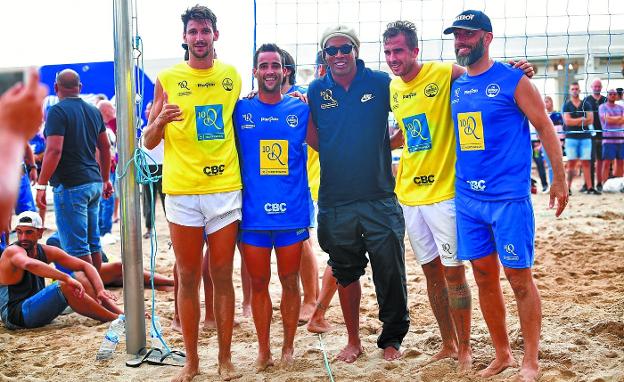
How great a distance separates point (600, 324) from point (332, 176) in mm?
1877

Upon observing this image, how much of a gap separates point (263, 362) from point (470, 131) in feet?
5.55

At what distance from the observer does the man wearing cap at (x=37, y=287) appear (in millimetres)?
4727

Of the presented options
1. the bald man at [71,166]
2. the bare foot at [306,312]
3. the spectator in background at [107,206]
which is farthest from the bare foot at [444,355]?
the spectator in background at [107,206]

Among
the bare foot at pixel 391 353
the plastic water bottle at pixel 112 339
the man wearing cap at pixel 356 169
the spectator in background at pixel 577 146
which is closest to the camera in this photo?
the man wearing cap at pixel 356 169

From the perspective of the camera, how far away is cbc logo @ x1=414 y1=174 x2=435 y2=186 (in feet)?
11.6

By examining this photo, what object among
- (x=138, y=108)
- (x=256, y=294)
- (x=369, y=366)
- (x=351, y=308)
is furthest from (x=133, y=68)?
(x=369, y=366)

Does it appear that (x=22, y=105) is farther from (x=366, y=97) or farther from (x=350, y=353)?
(x=350, y=353)

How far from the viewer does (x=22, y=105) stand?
5.05 ft

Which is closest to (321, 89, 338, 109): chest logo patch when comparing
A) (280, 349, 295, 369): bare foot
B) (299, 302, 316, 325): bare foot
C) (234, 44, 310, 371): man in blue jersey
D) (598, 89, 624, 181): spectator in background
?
(234, 44, 310, 371): man in blue jersey

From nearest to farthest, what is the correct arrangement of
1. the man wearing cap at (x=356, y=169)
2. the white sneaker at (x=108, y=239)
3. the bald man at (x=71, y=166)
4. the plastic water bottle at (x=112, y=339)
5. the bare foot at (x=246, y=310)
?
1. the man wearing cap at (x=356, y=169)
2. the plastic water bottle at (x=112, y=339)
3. the bare foot at (x=246, y=310)
4. the bald man at (x=71, y=166)
5. the white sneaker at (x=108, y=239)

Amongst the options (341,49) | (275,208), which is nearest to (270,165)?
(275,208)

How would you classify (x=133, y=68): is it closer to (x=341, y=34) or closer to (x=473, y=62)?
(x=341, y=34)

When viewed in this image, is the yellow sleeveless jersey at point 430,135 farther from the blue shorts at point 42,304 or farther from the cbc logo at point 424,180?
the blue shorts at point 42,304

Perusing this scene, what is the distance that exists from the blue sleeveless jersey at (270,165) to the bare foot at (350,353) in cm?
81
